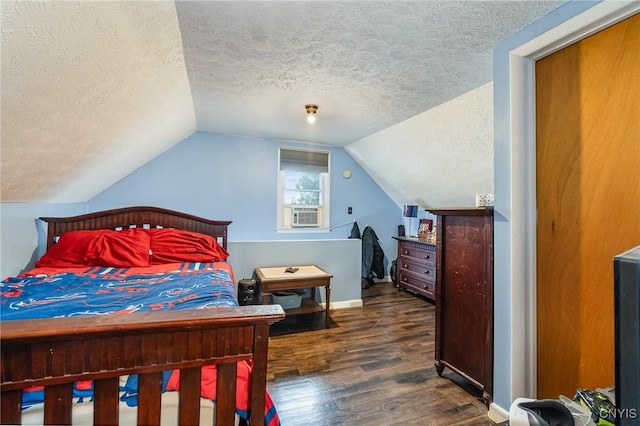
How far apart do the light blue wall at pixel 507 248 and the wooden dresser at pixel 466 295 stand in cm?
5

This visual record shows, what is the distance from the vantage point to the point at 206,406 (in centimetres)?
93

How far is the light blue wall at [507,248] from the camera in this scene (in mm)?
1648

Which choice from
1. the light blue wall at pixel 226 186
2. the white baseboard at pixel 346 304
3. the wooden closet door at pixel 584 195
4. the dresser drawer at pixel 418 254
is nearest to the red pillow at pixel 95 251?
the light blue wall at pixel 226 186

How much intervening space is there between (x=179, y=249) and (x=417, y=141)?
2.87 m

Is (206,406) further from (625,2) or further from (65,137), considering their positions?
(625,2)

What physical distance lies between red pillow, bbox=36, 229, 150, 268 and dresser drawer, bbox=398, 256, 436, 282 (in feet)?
10.7

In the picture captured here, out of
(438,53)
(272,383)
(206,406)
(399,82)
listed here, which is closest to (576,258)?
(438,53)

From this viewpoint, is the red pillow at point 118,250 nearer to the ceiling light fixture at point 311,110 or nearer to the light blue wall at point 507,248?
the ceiling light fixture at point 311,110

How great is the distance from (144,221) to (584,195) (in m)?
3.77

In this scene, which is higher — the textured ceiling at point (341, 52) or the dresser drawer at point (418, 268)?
the textured ceiling at point (341, 52)

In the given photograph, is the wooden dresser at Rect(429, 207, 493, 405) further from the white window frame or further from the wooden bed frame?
the white window frame

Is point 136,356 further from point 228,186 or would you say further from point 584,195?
point 228,186

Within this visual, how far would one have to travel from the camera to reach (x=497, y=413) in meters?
1.70

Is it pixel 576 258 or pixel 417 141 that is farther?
pixel 417 141
